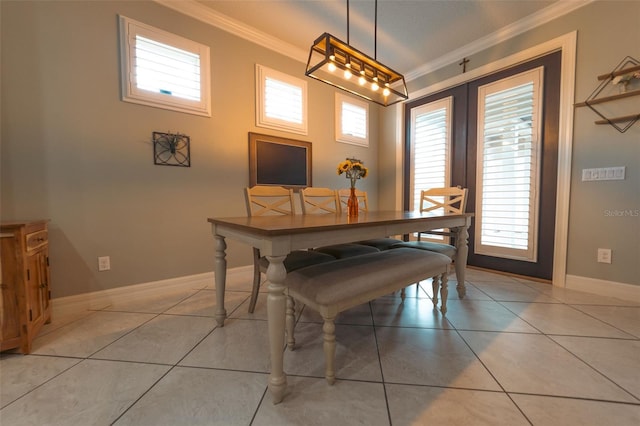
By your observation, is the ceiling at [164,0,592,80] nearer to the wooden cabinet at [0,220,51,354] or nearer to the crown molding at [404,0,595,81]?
the crown molding at [404,0,595,81]

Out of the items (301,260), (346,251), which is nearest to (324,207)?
(346,251)

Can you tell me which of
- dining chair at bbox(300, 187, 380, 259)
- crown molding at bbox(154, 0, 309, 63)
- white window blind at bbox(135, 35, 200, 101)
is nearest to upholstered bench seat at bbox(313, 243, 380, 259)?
dining chair at bbox(300, 187, 380, 259)

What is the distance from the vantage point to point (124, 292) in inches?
80.9

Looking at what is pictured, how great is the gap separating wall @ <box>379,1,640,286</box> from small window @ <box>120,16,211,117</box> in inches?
136

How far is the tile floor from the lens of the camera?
972mm

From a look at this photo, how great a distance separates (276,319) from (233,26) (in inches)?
114

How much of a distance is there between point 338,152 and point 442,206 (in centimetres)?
160

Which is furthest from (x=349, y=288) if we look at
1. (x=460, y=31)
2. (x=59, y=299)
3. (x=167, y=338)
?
(x=460, y=31)

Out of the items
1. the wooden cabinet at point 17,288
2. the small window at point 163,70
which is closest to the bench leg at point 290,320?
the wooden cabinet at point 17,288

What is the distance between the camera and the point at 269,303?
40.5 inches

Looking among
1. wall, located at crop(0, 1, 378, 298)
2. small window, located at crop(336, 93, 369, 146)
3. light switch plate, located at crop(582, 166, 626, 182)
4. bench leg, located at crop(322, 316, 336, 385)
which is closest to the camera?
bench leg, located at crop(322, 316, 336, 385)

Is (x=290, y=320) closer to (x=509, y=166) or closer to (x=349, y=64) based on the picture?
(x=349, y=64)

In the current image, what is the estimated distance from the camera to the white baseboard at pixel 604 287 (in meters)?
2.02

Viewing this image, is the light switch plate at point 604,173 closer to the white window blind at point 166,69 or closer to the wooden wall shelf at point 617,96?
the wooden wall shelf at point 617,96
